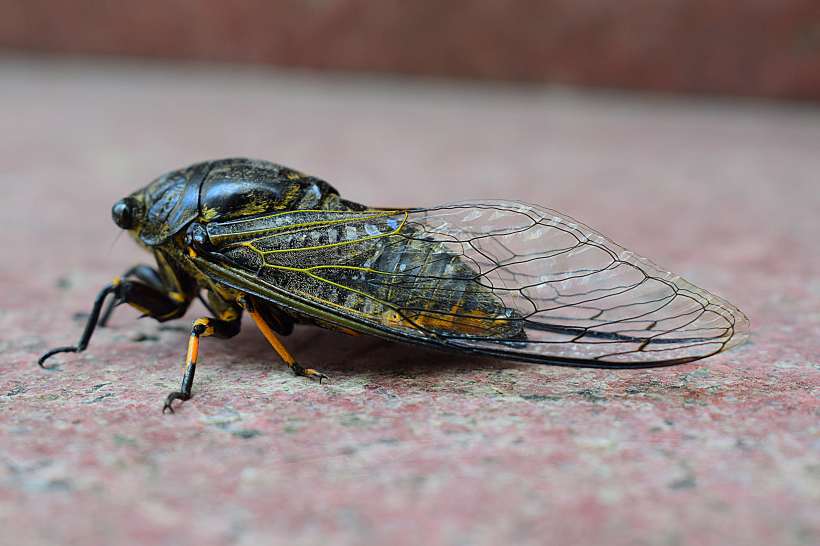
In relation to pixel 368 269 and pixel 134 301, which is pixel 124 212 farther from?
pixel 368 269

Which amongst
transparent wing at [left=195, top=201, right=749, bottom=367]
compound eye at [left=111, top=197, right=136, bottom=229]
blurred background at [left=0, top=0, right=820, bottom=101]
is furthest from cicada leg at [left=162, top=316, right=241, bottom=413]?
blurred background at [left=0, top=0, right=820, bottom=101]

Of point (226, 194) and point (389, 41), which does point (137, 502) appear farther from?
point (389, 41)

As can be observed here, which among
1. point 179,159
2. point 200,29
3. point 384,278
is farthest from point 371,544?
point 200,29

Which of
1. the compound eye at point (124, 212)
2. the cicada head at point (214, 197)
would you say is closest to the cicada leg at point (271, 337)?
the cicada head at point (214, 197)

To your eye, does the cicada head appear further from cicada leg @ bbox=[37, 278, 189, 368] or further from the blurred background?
the blurred background

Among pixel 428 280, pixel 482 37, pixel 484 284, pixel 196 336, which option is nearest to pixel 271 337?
A: pixel 196 336

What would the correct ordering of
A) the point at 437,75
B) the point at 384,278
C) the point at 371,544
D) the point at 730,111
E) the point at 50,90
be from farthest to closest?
the point at 437,75 → the point at 50,90 → the point at 730,111 → the point at 384,278 → the point at 371,544

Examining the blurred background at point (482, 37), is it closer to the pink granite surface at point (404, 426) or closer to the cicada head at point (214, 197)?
the pink granite surface at point (404, 426)
